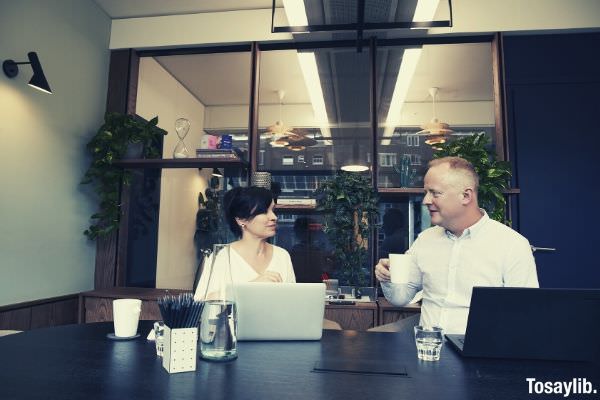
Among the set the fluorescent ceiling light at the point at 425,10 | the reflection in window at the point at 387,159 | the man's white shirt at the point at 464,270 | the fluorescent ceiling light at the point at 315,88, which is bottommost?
the man's white shirt at the point at 464,270

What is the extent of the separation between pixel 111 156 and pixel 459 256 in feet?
9.03

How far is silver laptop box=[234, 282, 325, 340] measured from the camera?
1.38 meters

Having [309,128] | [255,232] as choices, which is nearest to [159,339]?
[255,232]

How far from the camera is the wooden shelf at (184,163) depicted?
352 centimetres

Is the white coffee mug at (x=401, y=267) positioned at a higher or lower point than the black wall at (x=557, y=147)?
lower

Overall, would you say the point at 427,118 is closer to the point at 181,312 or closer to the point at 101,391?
the point at 181,312

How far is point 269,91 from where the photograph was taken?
12.7ft

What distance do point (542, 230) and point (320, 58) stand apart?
2.51m

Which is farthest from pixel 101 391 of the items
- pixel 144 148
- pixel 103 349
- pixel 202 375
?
pixel 144 148

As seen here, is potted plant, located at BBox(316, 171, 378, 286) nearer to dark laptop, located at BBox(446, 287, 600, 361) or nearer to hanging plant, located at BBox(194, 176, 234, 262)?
hanging plant, located at BBox(194, 176, 234, 262)

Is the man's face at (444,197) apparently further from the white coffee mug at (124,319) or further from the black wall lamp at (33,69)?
the black wall lamp at (33,69)

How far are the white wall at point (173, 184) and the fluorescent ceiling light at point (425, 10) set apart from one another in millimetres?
2055

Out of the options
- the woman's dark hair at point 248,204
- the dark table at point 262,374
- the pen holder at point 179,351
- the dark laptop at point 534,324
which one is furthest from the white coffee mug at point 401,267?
the woman's dark hair at point 248,204

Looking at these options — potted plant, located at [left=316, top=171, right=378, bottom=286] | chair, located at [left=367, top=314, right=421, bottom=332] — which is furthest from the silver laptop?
potted plant, located at [left=316, top=171, right=378, bottom=286]
